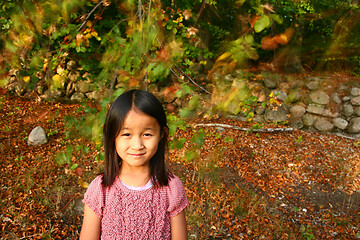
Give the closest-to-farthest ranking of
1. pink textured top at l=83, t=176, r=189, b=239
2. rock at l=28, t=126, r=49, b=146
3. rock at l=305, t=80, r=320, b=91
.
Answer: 1. pink textured top at l=83, t=176, r=189, b=239
2. rock at l=28, t=126, r=49, b=146
3. rock at l=305, t=80, r=320, b=91

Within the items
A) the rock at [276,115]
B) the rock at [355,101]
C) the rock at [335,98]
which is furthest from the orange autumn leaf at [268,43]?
the rock at [355,101]

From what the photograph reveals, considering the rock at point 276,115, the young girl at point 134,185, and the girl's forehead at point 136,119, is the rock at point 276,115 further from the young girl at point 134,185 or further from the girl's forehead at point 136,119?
the girl's forehead at point 136,119

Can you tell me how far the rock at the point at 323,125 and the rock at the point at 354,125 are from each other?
1.39 feet

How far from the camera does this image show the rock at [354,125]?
5955 millimetres

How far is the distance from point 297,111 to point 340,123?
0.99 m

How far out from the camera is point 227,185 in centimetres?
367

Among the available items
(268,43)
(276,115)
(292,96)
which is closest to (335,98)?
(276,115)

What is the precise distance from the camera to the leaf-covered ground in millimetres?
2805

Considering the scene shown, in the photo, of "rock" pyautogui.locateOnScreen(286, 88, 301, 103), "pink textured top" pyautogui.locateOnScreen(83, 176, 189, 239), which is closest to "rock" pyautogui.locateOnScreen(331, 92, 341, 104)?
"rock" pyautogui.locateOnScreen(286, 88, 301, 103)

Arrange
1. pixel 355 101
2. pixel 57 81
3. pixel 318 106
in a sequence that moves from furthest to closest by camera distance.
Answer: pixel 318 106 → pixel 355 101 → pixel 57 81

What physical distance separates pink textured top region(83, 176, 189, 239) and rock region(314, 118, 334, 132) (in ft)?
19.2

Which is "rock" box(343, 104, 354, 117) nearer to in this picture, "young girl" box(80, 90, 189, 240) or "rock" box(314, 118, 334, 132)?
"rock" box(314, 118, 334, 132)

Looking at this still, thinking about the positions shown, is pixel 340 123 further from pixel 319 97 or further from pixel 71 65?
pixel 71 65

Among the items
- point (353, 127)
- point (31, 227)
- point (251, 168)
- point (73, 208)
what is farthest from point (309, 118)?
point (31, 227)
